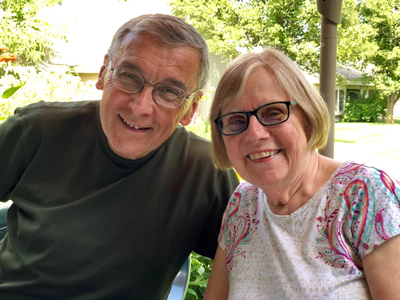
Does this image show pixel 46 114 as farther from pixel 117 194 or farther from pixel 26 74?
pixel 26 74

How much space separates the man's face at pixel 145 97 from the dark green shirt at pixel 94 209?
10 centimetres

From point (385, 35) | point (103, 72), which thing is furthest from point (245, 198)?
point (385, 35)

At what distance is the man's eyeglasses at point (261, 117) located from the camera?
1415 mm

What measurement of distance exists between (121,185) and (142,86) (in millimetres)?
475

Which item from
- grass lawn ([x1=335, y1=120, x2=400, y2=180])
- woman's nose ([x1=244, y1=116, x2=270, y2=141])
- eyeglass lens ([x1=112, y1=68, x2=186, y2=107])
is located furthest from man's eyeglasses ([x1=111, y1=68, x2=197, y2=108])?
grass lawn ([x1=335, y1=120, x2=400, y2=180])

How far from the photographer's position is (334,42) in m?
2.71

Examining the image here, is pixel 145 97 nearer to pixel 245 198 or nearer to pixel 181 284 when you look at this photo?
pixel 245 198

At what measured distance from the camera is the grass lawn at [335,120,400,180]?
1155 cm

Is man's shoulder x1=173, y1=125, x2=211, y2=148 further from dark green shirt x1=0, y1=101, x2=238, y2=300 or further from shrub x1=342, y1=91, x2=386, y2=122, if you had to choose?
shrub x1=342, y1=91, x2=386, y2=122

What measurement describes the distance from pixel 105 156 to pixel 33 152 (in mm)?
373

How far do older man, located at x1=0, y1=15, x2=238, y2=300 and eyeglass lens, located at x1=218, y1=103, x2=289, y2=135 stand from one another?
374 millimetres

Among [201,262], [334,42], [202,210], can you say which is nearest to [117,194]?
[202,210]

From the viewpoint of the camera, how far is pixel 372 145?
45.6 feet

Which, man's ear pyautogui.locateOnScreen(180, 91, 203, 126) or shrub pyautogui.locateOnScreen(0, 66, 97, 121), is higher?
shrub pyautogui.locateOnScreen(0, 66, 97, 121)
